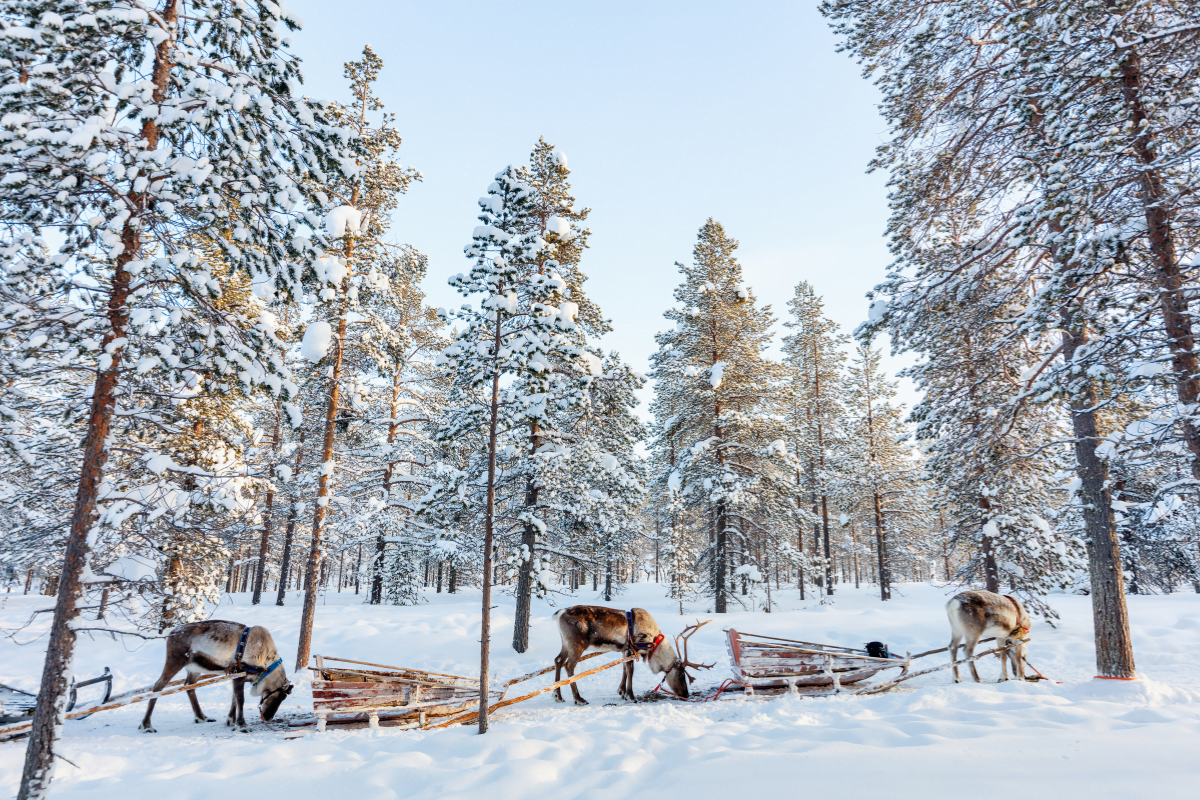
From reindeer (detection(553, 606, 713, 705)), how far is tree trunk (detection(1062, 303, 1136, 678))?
6732 mm

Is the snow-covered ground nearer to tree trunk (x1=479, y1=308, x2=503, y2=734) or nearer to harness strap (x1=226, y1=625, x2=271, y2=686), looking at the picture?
tree trunk (x1=479, y1=308, x2=503, y2=734)

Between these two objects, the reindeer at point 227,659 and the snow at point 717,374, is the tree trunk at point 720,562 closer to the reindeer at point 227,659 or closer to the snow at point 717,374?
the snow at point 717,374

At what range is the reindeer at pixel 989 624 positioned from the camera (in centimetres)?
977

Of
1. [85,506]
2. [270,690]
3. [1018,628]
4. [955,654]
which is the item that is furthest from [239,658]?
[1018,628]

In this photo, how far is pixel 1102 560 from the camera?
8.98 metres

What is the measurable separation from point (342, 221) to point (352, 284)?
262 centimetres

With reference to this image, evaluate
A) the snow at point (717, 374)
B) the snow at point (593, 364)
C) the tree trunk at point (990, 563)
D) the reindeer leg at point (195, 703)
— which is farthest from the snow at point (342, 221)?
the tree trunk at point (990, 563)

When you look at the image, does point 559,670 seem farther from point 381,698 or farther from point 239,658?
point 239,658

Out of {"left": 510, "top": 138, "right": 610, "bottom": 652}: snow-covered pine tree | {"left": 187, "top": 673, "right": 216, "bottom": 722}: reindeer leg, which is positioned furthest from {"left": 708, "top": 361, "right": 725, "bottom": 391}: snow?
{"left": 187, "top": 673, "right": 216, "bottom": 722}: reindeer leg

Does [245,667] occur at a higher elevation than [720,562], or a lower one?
lower

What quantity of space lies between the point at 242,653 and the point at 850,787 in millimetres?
9571

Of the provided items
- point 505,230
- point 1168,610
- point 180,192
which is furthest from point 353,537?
point 1168,610

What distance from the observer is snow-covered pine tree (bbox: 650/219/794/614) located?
20.7 meters

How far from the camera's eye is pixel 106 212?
566cm
